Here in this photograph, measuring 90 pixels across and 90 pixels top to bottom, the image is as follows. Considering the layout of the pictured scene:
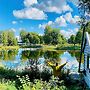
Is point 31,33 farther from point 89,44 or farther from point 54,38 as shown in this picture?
point 89,44

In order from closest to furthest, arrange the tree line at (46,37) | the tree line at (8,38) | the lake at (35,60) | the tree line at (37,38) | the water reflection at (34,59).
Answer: the lake at (35,60) → the water reflection at (34,59) → the tree line at (46,37) → the tree line at (37,38) → the tree line at (8,38)

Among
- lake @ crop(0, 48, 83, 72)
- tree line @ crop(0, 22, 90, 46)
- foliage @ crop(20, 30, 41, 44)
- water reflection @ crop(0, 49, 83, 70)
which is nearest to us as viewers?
lake @ crop(0, 48, 83, 72)

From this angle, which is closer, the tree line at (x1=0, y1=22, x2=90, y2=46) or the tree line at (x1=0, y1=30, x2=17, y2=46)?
the tree line at (x1=0, y1=22, x2=90, y2=46)

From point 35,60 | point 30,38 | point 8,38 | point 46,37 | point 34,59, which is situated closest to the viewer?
point 35,60

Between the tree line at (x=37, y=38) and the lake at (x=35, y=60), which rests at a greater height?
the tree line at (x=37, y=38)

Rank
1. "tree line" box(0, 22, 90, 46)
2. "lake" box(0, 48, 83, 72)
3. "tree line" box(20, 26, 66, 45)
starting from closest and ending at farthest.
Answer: "lake" box(0, 48, 83, 72) → "tree line" box(20, 26, 66, 45) → "tree line" box(0, 22, 90, 46)

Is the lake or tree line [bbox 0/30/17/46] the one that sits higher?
tree line [bbox 0/30/17/46]

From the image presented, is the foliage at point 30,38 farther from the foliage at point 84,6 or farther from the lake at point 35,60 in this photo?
the foliage at point 84,6

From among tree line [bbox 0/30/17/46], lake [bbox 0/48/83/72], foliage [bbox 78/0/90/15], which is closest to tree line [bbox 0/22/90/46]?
tree line [bbox 0/30/17/46]

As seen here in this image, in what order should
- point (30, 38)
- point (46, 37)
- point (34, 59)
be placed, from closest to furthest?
point (34, 59) < point (46, 37) < point (30, 38)

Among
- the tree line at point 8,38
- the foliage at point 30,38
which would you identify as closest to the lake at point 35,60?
the tree line at point 8,38

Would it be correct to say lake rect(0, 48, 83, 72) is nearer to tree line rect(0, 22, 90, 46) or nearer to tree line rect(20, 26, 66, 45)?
tree line rect(20, 26, 66, 45)

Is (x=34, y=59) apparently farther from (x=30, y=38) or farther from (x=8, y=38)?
(x=8, y=38)

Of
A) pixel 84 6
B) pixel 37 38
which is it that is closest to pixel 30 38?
pixel 37 38
